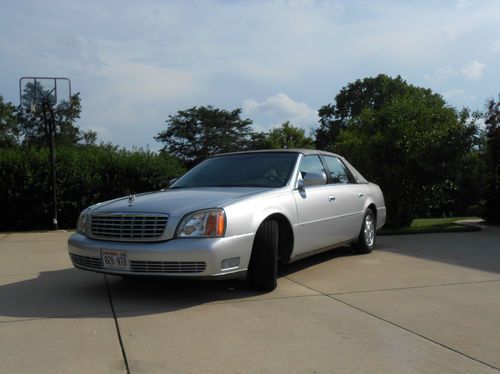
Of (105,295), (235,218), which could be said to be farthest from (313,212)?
(105,295)

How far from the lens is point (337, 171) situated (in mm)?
7266

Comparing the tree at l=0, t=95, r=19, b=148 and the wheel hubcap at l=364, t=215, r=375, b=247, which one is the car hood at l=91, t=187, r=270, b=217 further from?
the tree at l=0, t=95, r=19, b=148

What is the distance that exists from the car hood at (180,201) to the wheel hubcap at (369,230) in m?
2.77

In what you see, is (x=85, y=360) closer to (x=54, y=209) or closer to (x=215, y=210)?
(x=215, y=210)

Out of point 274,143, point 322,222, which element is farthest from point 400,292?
point 274,143

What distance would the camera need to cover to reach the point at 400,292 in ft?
17.6

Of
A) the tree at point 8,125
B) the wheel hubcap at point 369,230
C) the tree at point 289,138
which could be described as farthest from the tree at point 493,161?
the tree at point 8,125

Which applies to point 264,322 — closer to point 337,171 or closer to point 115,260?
point 115,260

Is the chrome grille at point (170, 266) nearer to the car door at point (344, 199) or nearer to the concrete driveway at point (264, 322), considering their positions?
the concrete driveway at point (264, 322)

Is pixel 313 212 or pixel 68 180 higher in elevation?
pixel 68 180

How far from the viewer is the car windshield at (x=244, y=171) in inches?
235

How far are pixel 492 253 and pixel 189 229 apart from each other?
524 centimetres

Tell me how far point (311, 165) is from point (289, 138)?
38.4 meters

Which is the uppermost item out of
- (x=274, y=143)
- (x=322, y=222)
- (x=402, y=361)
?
(x=274, y=143)
